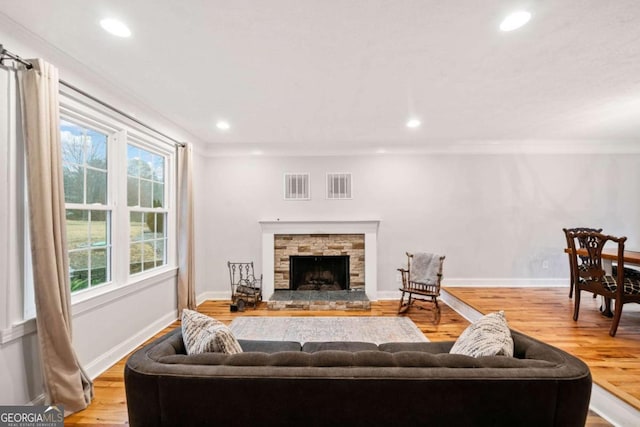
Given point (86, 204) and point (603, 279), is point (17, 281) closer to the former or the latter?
point (86, 204)

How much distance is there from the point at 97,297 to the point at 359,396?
2510mm

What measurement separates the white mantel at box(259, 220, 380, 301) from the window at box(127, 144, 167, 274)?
151 centimetres

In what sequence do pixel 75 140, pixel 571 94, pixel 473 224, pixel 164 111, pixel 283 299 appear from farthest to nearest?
pixel 473 224
pixel 283 299
pixel 164 111
pixel 571 94
pixel 75 140

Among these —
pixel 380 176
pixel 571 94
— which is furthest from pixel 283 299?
pixel 571 94

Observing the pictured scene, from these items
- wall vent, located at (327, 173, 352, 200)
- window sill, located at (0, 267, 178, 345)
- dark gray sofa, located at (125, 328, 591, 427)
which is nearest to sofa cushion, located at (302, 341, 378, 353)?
dark gray sofa, located at (125, 328, 591, 427)

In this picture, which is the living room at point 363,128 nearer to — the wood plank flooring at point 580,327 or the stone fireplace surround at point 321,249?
the stone fireplace surround at point 321,249

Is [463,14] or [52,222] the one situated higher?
[463,14]

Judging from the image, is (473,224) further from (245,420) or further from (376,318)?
(245,420)

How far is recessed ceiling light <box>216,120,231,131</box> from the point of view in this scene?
3727 mm

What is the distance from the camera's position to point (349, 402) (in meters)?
1.13

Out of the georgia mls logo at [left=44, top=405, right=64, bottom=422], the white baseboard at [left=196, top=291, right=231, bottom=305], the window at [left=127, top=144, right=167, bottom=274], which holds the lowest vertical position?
the white baseboard at [left=196, top=291, right=231, bottom=305]

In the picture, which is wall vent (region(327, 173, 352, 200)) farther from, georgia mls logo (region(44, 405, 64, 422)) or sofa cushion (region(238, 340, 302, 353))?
georgia mls logo (region(44, 405, 64, 422))

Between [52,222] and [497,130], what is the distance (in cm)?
505

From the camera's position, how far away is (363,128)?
4.00 m
